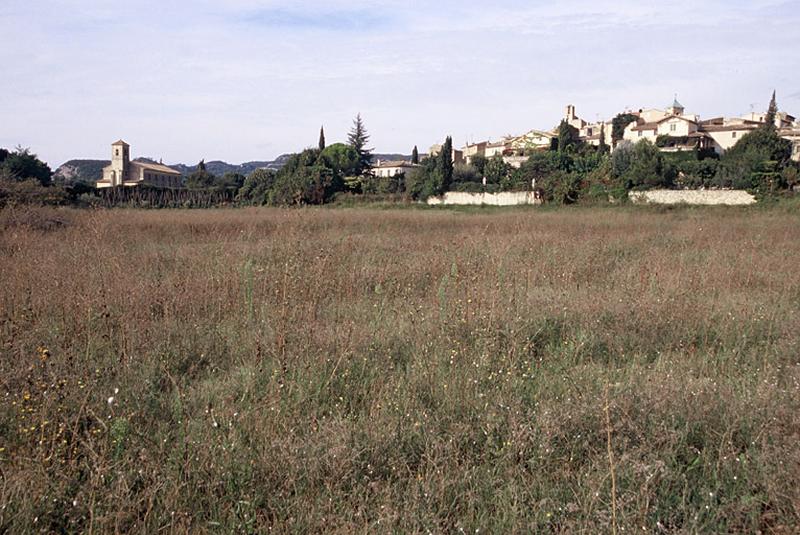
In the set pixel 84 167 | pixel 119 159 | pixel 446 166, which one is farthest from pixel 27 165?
pixel 84 167

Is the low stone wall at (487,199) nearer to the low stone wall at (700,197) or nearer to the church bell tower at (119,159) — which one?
the low stone wall at (700,197)

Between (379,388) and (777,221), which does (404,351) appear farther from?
(777,221)

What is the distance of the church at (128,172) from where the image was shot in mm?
66250

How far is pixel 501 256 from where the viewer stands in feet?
23.4

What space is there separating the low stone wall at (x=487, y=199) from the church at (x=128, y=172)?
37.6 meters

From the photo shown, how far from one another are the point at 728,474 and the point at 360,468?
173 cm

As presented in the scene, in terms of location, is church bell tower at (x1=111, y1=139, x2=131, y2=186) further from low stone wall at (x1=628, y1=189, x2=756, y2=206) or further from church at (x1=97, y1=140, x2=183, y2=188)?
low stone wall at (x1=628, y1=189, x2=756, y2=206)

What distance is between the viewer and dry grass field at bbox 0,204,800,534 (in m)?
2.31

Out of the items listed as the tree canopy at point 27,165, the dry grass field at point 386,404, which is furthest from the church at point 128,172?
the dry grass field at point 386,404

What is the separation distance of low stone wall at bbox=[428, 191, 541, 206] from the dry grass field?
1119 inches

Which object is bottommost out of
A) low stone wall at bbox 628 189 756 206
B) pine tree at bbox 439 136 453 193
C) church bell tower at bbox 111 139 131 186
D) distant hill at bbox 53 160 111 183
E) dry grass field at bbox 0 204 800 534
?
dry grass field at bbox 0 204 800 534

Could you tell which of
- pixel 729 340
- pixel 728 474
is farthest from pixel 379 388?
pixel 729 340

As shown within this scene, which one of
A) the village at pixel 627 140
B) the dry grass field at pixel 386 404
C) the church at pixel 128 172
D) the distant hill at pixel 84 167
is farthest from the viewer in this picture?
the distant hill at pixel 84 167

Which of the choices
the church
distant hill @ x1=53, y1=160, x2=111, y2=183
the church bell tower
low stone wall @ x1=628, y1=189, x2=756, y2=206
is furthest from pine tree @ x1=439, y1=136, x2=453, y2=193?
distant hill @ x1=53, y1=160, x2=111, y2=183
